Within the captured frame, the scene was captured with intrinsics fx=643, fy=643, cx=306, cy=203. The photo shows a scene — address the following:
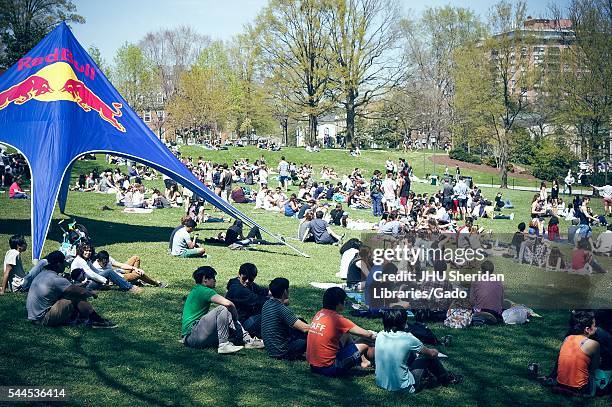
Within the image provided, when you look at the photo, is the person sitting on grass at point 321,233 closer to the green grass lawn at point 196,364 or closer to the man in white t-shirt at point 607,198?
the green grass lawn at point 196,364

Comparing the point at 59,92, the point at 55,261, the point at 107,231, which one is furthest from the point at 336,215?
the point at 55,261

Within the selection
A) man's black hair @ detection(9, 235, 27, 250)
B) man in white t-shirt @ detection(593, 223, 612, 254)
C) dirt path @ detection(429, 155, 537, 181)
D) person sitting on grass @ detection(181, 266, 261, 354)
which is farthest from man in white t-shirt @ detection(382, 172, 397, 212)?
dirt path @ detection(429, 155, 537, 181)

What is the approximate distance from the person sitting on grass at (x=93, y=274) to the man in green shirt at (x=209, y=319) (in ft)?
10.0

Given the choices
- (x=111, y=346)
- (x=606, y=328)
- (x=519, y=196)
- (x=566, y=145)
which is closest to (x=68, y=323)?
(x=111, y=346)

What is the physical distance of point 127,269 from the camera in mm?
11719

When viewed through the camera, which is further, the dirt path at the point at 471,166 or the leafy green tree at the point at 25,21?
the dirt path at the point at 471,166

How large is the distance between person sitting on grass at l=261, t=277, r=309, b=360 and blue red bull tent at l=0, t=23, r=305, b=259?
7.66m

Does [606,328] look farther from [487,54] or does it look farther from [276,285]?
[487,54]

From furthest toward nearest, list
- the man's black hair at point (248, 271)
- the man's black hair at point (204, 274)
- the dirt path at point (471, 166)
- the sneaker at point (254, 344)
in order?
the dirt path at point (471, 166) → the man's black hair at point (248, 271) → the sneaker at point (254, 344) → the man's black hair at point (204, 274)

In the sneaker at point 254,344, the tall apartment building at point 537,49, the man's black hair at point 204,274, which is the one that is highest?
the tall apartment building at point 537,49

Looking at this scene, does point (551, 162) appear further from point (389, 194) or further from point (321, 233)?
point (321, 233)

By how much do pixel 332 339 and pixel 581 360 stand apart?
8.91ft

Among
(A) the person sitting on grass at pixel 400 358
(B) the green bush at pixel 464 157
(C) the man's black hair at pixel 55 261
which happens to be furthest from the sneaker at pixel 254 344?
(B) the green bush at pixel 464 157

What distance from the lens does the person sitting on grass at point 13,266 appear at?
10.4 m
